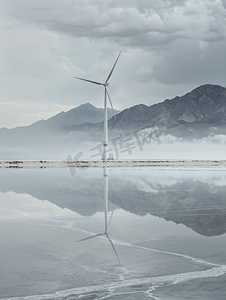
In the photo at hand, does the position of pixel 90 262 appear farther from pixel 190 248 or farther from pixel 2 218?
pixel 2 218

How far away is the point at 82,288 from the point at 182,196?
1684cm

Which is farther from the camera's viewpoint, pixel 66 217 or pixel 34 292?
Answer: pixel 66 217

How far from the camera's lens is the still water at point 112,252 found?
756 centimetres

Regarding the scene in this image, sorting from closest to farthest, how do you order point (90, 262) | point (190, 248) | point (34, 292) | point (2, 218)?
point (34, 292) < point (90, 262) < point (190, 248) < point (2, 218)

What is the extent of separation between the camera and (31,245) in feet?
36.3

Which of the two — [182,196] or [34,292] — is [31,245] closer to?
[34,292]

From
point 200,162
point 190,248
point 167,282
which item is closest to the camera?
point 167,282

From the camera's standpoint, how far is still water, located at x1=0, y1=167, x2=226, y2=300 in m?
7.56

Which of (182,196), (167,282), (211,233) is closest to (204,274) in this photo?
(167,282)

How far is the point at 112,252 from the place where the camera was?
33.6ft

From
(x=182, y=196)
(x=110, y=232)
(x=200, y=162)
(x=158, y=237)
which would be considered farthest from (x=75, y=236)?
(x=200, y=162)

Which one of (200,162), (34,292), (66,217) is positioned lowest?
(34,292)

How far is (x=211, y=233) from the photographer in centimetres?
1275

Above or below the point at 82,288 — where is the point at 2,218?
above
